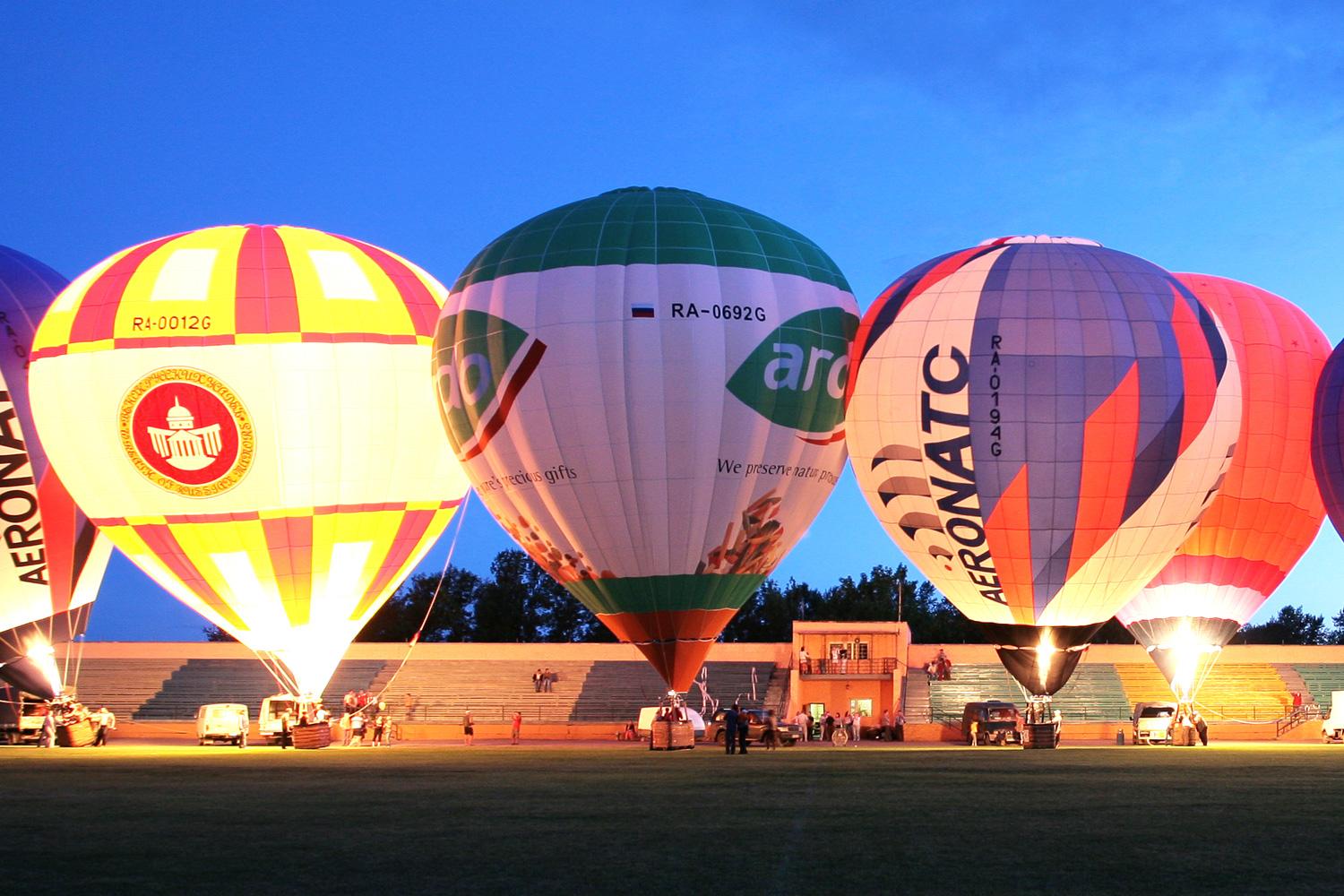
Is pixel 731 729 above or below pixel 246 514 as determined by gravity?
below

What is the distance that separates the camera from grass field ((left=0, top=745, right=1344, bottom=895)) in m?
9.84

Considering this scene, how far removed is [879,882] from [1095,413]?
1710cm

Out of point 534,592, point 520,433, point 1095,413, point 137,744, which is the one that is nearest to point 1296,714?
point 1095,413

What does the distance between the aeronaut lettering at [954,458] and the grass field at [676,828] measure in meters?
5.85

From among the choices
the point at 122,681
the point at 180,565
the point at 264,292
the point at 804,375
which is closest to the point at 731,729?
the point at 804,375

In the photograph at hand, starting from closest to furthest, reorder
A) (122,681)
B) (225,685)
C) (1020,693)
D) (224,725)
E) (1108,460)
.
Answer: (1108,460)
(224,725)
(1020,693)
(225,685)
(122,681)

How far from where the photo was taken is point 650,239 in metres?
26.9

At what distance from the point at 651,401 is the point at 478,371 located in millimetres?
2859

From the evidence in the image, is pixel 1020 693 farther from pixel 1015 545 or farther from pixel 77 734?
pixel 77 734

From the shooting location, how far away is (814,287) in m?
27.7

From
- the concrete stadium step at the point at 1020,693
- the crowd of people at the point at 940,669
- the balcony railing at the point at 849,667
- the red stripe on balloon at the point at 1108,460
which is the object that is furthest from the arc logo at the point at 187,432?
the crowd of people at the point at 940,669

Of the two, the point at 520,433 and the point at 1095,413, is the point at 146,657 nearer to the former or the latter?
the point at 520,433

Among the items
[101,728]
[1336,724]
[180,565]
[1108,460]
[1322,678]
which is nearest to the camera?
[1108,460]

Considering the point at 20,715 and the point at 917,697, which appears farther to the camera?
the point at 917,697
